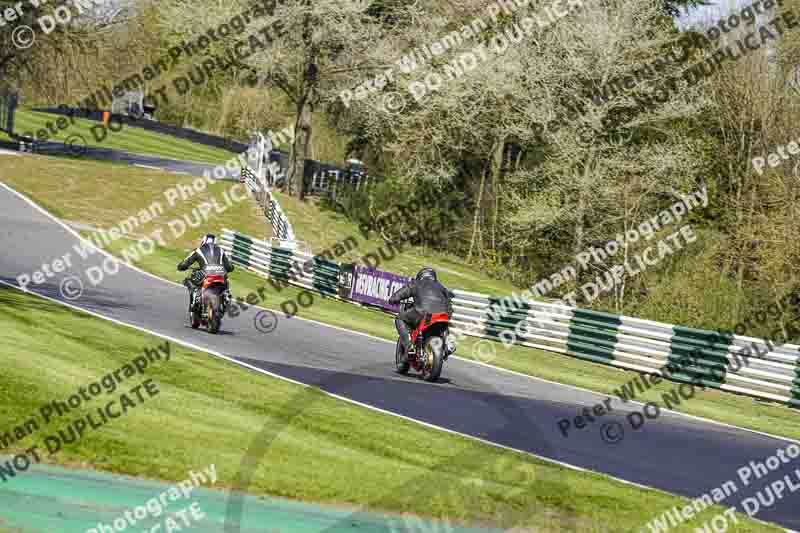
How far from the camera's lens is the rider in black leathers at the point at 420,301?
1552 centimetres

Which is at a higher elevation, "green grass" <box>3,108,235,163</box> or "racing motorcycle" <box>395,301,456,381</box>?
"green grass" <box>3,108,235,163</box>

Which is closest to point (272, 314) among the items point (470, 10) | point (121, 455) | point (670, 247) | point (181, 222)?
point (121, 455)

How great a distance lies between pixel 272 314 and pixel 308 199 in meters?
27.9

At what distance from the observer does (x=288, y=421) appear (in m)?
11.3
